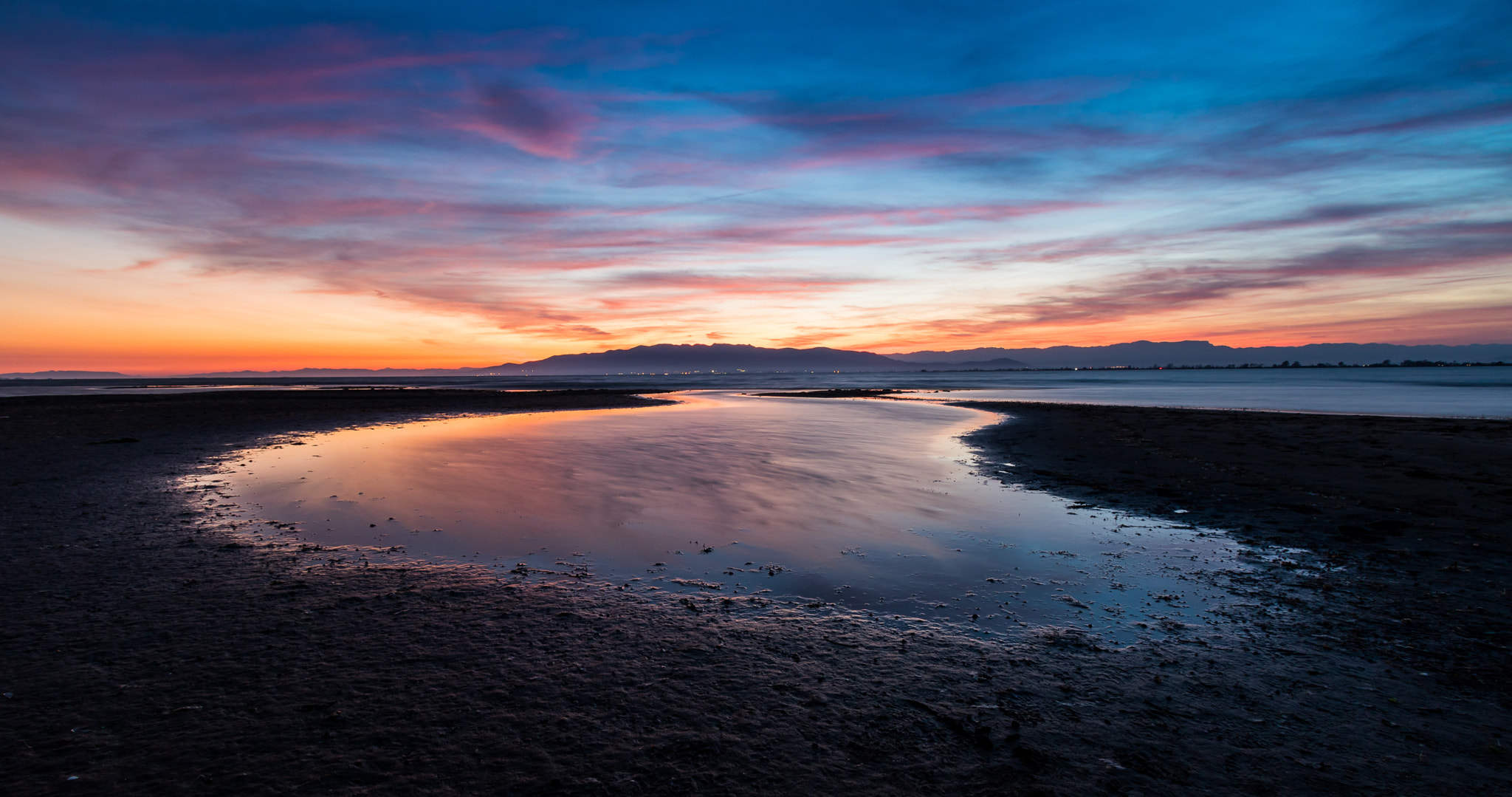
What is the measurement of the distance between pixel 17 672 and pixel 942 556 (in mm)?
9281

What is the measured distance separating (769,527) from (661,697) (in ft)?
19.4

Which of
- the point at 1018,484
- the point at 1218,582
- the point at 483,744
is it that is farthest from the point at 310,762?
the point at 1018,484

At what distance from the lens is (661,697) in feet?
16.0

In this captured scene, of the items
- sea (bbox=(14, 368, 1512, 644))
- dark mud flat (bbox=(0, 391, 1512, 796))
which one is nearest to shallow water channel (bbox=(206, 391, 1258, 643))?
sea (bbox=(14, 368, 1512, 644))

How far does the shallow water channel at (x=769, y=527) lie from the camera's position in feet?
24.3

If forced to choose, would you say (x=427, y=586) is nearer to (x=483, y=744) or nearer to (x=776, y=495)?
(x=483, y=744)

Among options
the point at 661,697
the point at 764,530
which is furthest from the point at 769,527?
the point at 661,697

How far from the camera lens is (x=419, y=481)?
14.5 metres

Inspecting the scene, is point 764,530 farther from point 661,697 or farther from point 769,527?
point 661,697

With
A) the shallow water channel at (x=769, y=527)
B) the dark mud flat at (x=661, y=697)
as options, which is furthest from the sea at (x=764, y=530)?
the dark mud flat at (x=661, y=697)

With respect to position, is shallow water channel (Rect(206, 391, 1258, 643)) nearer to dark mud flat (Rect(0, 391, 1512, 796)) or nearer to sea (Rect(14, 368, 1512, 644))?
sea (Rect(14, 368, 1512, 644))

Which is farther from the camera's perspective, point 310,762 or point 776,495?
point 776,495

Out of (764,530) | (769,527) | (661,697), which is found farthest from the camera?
(769,527)

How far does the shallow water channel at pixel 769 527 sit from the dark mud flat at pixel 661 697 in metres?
0.70
